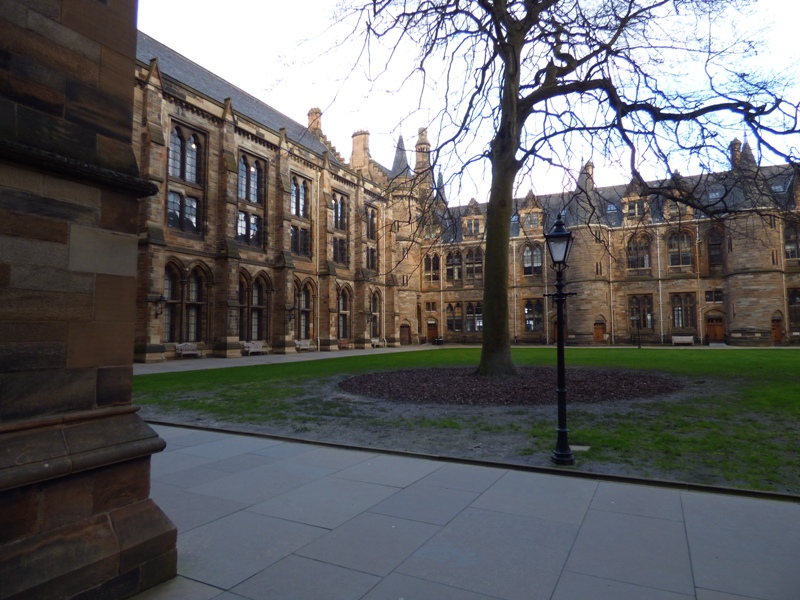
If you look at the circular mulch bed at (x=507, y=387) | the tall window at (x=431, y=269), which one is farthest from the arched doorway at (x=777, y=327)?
the circular mulch bed at (x=507, y=387)

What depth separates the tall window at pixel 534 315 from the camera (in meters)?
45.6

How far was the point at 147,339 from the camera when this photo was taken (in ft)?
72.4

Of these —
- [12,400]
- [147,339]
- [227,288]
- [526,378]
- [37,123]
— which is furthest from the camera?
[227,288]

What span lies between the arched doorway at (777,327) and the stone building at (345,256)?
10 cm

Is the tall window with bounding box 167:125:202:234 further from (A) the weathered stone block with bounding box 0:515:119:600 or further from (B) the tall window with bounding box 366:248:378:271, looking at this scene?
(A) the weathered stone block with bounding box 0:515:119:600

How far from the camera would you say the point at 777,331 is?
122ft

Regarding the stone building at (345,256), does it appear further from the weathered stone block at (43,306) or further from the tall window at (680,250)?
the weathered stone block at (43,306)

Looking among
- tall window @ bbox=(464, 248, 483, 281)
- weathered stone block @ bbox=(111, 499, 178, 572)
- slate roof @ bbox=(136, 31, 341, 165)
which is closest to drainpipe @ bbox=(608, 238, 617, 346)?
tall window @ bbox=(464, 248, 483, 281)

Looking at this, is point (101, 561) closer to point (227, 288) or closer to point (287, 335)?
point (227, 288)

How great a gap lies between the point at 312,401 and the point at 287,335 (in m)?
20.7

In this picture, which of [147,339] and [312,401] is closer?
[312,401]

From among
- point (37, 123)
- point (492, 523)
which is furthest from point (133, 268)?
point (492, 523)

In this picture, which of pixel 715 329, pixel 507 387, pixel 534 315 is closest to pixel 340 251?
pixel 534 315

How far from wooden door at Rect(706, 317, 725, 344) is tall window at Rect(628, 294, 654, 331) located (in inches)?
164
